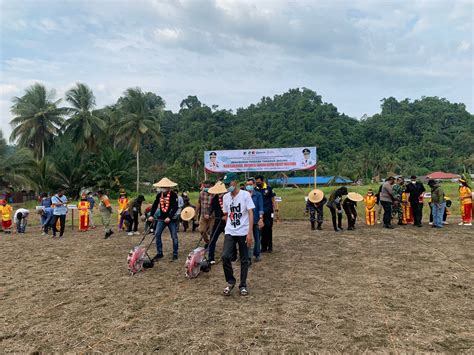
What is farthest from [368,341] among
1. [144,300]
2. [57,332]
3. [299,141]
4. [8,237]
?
[299,141]

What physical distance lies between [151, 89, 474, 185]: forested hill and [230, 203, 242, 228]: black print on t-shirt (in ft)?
165

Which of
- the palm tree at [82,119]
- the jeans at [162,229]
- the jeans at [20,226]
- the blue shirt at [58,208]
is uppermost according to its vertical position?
the palm tree at [82,119]

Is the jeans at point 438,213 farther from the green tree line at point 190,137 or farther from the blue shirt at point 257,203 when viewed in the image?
the green tree line at point 190,137

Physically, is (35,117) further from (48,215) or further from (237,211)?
(237,211)

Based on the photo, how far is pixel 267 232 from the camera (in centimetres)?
823

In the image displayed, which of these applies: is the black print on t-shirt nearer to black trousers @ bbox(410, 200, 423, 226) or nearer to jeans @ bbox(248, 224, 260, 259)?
jeans @ bbox(248, 224, 260, 259)

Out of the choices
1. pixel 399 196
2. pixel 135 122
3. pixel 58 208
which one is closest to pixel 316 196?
pixel 399 196

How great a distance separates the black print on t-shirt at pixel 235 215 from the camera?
5.13 meters

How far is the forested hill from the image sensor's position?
6191 centimetres

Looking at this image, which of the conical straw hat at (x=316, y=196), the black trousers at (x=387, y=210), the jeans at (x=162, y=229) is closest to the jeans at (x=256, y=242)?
the jeans at (x=162, y=229)

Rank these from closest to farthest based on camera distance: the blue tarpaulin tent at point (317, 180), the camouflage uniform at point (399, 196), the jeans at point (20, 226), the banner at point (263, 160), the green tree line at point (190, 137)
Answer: the camouflage uniform at point (399, 196), the jeans at point (20, 226), the banner at point (263, 160), the green tree line at point (190, 137), the blue tarpaulin tent at point (317, 180)

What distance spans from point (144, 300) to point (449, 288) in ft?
15.0

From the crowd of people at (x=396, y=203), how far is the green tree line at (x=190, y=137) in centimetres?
2596

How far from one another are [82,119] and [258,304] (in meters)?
38.2
